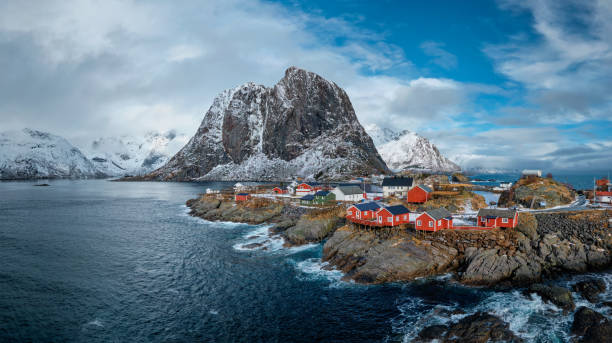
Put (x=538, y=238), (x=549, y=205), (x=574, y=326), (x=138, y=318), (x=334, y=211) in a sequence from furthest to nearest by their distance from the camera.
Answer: (x=334, y=211)
(x=549, y=205)
(x=538, y=238)
(x=138, y=318)
(x=574, y=326)

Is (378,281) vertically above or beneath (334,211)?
beneath

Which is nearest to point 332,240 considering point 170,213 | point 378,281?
point 378,281

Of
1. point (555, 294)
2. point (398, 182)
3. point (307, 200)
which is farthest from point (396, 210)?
point (398, 182)

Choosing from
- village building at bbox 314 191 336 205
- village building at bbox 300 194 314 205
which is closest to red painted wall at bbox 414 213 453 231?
village building at bbox 314 191 336 205

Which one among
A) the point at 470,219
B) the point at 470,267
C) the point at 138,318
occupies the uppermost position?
the point at 470,219

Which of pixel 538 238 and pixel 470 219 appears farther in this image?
pixel 470 219

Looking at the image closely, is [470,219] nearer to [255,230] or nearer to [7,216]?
[255,230]
